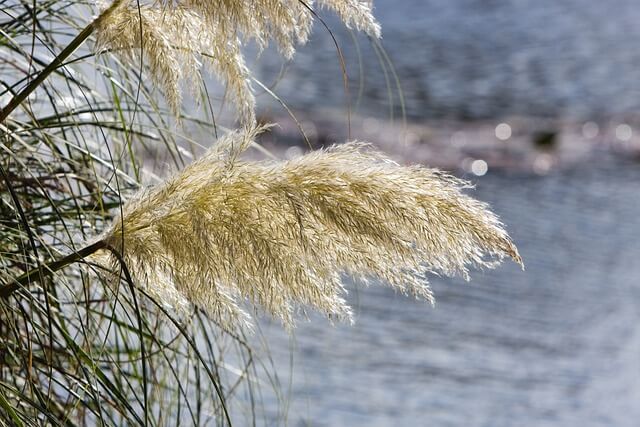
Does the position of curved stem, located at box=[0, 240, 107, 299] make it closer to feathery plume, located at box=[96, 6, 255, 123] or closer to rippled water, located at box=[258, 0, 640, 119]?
feathery plume, located at box=[96, 6, 255, 123]

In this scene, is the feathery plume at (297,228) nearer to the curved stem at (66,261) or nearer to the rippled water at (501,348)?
the curved stem at (66,261)

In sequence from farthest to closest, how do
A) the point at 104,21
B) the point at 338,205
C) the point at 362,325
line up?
the point at 362,325
the point at 104,21
the point at 338,205

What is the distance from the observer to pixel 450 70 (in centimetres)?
1564

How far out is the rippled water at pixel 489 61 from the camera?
14.3m

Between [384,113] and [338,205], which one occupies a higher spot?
[384,113]

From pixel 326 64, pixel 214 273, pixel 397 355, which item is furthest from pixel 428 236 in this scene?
pixel 326 64

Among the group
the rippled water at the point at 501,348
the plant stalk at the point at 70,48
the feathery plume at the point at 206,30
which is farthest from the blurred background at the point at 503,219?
the plant stalk at the point at 70,48

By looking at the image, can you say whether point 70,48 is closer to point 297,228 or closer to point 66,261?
point 66,261

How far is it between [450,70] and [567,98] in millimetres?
1751

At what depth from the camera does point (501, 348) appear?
630 centimetres

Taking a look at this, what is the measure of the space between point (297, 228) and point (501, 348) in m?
5.12

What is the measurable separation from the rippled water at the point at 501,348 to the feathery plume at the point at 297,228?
300 centimetres

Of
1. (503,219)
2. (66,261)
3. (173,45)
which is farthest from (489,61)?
(66,261)

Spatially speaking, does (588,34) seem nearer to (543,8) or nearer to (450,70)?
(543,8)
